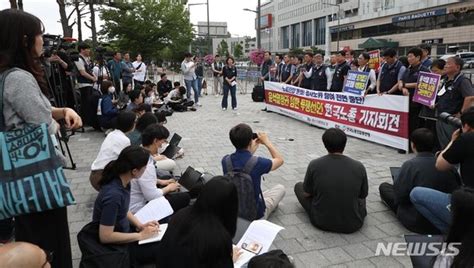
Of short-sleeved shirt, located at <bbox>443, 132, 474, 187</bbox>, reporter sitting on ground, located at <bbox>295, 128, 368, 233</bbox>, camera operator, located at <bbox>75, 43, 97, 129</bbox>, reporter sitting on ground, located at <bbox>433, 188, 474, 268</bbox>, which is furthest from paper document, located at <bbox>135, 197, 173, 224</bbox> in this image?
camera operator, located at <bbox>75, 43, 97, 129</bbox>

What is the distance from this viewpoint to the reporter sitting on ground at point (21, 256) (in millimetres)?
1495

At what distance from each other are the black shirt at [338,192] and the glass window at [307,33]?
81393 mm

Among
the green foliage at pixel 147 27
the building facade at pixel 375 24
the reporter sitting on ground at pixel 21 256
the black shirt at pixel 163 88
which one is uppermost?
the building facade at pixel 375 24

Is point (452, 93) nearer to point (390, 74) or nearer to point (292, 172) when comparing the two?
point (390, 74)

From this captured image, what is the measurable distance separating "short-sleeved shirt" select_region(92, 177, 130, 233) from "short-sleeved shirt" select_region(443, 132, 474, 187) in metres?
2.64

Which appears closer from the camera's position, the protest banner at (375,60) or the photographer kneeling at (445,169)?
the photographer kneeling at (445,169)

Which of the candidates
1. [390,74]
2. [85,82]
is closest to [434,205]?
[390,74]

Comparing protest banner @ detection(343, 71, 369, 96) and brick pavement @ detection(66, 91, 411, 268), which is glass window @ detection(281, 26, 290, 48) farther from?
protest banner @ detection(343, 71, 369, 96)

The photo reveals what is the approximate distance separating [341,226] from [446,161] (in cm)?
108

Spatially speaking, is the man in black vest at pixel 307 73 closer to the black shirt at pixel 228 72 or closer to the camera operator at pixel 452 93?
the black shirt at pixel 228 72

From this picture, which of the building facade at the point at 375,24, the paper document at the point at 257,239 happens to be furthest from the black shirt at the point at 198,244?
the building facade at the point at 375,24

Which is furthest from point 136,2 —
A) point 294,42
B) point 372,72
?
point 294,42
